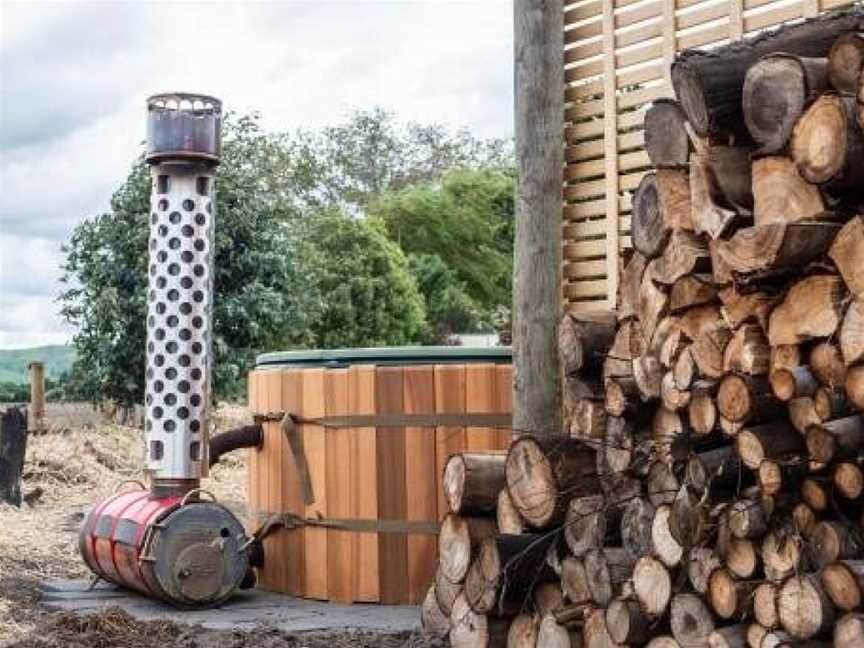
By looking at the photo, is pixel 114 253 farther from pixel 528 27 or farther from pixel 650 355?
pixel 650 355

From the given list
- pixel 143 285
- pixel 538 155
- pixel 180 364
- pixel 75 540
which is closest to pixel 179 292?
pixel 180 364

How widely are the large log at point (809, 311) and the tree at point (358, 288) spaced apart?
16969 millimetres

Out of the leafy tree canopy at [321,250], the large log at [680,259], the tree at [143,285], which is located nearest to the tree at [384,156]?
the leafy tree canopy at [321,250]

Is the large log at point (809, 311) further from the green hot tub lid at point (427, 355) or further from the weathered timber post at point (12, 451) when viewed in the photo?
the weathered timber post at point (12, 451)

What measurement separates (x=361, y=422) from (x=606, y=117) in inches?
70.6

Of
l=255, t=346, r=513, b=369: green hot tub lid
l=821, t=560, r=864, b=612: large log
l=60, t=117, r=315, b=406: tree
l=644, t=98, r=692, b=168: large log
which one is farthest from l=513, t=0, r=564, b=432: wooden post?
l=60, t=117, r=315, b=406: tree

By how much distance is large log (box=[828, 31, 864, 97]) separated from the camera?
331 cm

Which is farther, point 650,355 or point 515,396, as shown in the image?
point 515,396

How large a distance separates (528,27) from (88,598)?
3.18 metres

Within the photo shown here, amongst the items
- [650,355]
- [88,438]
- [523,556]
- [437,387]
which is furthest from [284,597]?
[88,438]

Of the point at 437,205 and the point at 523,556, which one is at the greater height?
the point at 437,205

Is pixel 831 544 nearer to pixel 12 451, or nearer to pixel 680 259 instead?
pixel 680 259

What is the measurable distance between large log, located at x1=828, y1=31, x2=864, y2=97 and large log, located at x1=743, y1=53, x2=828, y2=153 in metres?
0.05

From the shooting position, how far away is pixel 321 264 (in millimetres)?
20906
